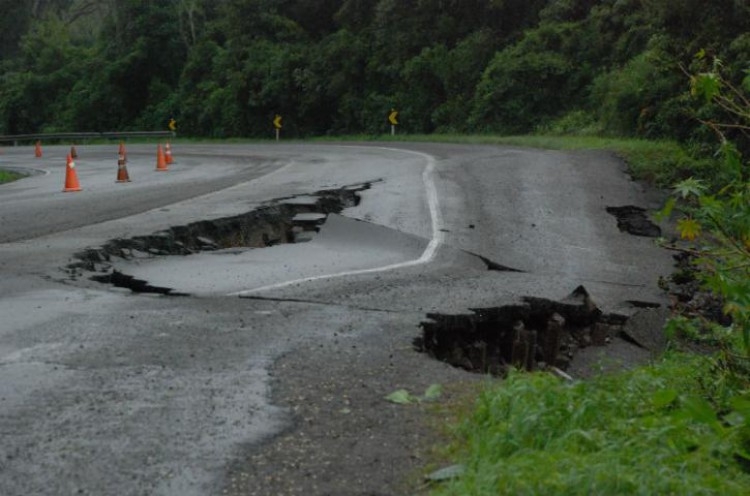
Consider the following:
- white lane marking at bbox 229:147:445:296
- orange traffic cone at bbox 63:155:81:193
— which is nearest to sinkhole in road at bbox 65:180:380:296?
white lane marking at bbox 229:147:445:296

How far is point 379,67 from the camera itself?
39.7 m

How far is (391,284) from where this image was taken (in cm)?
863

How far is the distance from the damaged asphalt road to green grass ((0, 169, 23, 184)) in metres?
8.17

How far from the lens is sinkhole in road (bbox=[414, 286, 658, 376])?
23.4ft

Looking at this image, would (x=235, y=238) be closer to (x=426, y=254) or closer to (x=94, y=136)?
(x=426, y=254)

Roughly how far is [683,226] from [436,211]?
812 centimetres

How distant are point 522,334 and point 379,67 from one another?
33.2 m

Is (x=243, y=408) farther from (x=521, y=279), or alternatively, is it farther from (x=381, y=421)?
(x=521, y=279)

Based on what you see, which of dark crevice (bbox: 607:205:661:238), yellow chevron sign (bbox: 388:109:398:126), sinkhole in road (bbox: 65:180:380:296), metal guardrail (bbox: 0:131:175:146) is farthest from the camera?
metal guardrail (bbox: 0:131:175:146)

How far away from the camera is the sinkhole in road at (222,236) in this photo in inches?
366

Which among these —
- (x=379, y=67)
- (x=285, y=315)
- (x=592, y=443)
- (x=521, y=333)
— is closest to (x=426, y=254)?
(x=521, y=333)

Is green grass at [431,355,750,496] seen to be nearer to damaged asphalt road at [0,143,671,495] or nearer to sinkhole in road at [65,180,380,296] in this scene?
damaged asphalt road at [0,143,671,495]

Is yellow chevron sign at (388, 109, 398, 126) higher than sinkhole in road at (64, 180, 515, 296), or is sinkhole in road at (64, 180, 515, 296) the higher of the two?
yellow chevron sign at (388, 109, 398, 126)

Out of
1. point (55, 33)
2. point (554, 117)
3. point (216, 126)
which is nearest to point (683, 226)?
point (554, 117)
